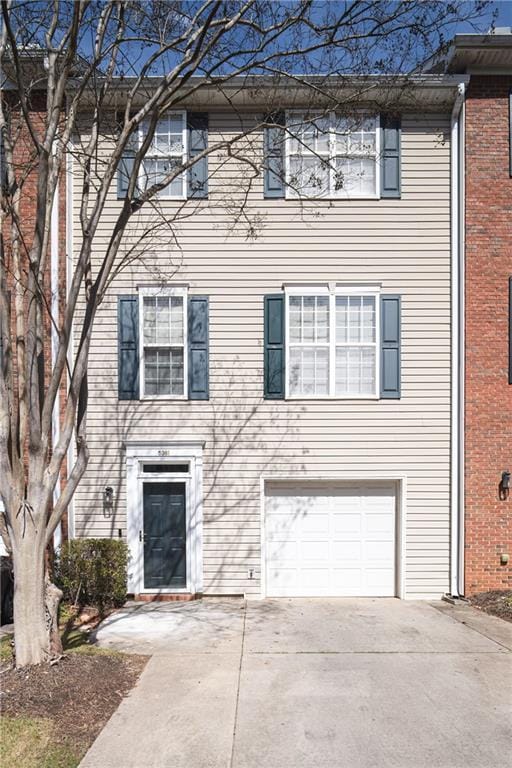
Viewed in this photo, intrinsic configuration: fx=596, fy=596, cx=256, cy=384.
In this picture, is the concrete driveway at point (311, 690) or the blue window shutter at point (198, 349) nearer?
the concrete driveway at point (311, 690)

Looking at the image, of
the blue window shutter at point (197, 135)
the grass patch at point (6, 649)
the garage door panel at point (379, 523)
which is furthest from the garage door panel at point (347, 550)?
the blue window shutter at point (197, 135)

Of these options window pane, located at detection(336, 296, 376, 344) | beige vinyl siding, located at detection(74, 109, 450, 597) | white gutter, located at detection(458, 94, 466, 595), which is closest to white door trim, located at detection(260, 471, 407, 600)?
beige vinyl siding, located at detection(74, 109, 450, 597)

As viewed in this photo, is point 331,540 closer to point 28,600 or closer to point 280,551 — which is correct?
point 280,551

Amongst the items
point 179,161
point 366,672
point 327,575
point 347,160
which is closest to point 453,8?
point 347,160

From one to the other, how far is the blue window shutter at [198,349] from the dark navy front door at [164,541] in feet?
5.77

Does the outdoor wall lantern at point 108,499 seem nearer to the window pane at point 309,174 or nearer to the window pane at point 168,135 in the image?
the window pane at point 168,135

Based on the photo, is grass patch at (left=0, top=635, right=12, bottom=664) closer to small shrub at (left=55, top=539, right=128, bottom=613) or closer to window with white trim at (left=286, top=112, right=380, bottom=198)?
small shrub at (left=55, top=539, right=128, bottom=613)

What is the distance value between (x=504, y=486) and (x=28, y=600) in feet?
23.6

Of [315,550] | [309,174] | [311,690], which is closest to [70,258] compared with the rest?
[309,174]

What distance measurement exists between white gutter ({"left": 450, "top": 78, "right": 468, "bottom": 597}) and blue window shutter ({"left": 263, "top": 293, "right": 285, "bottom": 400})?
2.78 meters

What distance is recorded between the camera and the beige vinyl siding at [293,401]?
Answer: 9695 mm

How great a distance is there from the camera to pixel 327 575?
32.4 ft

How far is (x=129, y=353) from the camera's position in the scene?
9.71 m

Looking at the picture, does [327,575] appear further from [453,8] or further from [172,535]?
[453,8]
